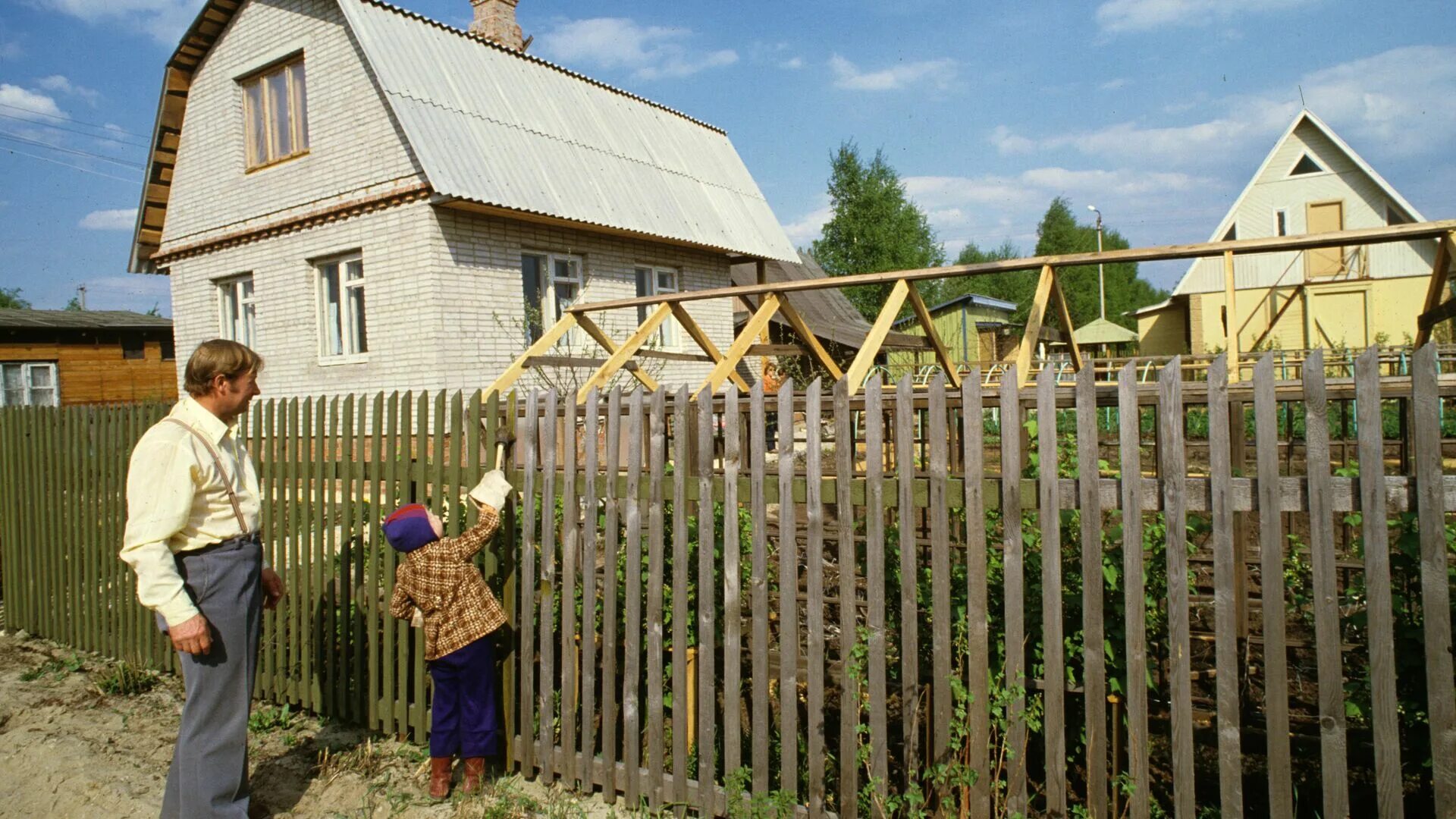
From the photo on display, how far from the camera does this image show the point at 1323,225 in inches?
1066

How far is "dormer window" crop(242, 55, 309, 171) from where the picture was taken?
1254 centimetres

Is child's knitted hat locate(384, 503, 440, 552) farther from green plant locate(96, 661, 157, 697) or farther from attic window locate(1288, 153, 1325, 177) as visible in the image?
attic window locate(1288, 153, 1325, 177)

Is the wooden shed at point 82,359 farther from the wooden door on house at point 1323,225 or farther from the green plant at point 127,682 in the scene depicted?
the wooden door on house at point 1323,225

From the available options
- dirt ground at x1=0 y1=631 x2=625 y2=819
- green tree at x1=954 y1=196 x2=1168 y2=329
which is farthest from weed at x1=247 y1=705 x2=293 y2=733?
green tree at x1=954 y1=196 x2=1168 y2=329

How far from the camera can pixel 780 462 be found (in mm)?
3021

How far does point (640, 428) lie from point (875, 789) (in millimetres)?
1502

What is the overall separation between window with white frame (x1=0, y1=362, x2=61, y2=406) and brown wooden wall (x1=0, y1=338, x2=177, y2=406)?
14 cm

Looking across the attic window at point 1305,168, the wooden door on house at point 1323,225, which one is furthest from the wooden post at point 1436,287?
the attic window at point 1305,168

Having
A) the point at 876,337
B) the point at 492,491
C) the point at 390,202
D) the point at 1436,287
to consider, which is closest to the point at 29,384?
the point at 390,202

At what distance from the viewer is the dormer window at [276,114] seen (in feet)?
41.1

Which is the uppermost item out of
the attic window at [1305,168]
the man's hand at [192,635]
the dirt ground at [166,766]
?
the attic window at [1305,168]

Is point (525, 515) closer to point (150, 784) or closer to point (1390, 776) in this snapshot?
point (150, 784)

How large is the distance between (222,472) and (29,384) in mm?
26743

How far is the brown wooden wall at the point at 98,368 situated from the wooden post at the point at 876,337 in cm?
2444
